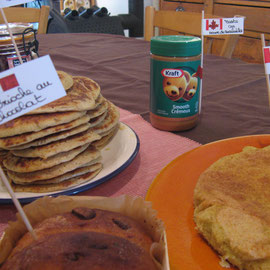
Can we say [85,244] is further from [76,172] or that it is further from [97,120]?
[97,120]

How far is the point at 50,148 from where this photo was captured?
2.38 feet

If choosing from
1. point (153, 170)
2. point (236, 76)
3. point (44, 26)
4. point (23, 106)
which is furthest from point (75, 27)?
point (23, 106)

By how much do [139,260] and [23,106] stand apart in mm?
288

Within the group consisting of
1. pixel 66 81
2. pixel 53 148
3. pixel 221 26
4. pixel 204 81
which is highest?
pixel 221 26

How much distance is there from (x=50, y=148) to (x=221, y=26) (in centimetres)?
83

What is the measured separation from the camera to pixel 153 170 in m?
0.91

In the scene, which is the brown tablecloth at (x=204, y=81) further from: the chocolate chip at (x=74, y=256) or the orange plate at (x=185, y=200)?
the chocolate chip at (x=74, y=256)

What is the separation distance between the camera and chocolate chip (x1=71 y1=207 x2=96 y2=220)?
0.43 metres

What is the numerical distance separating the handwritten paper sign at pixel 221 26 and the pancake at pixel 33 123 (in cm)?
70

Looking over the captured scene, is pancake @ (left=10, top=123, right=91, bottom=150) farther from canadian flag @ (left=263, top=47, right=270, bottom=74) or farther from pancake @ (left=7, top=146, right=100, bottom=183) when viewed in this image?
canadian flag @ (left=263, top=47, right=270, bottom=74)

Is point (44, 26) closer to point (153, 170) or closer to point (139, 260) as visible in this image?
point (153, 170)

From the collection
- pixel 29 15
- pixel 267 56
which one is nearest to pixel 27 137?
pixel 267 56

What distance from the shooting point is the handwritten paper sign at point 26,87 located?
1.54 ft

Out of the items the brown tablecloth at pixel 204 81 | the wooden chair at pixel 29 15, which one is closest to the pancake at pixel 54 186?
the brown tablecloth at pixel 204 81
